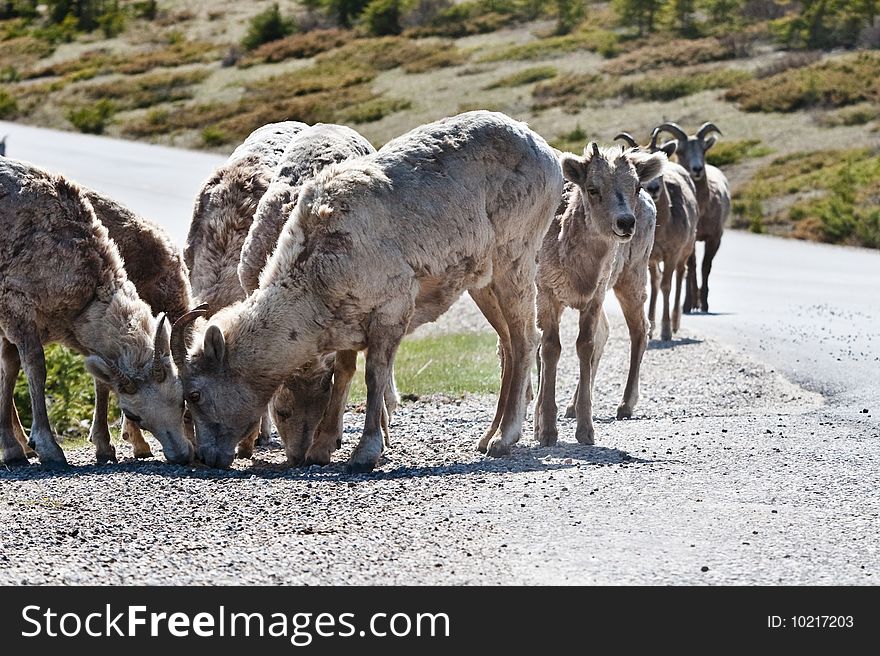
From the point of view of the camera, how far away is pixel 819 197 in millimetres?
36844

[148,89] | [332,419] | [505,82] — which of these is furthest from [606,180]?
[148,89]

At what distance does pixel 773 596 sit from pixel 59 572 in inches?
133

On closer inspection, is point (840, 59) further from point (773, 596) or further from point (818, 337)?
point (773, 596)

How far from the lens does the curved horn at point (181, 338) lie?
10281 millimetres

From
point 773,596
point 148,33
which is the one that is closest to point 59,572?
point 773,596

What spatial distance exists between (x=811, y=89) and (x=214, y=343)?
4179 cm

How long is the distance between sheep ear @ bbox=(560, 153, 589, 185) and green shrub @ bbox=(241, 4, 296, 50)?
6159cm

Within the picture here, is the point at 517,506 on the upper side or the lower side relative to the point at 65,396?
upper

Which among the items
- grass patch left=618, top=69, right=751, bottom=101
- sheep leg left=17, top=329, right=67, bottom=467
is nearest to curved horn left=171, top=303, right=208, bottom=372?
sheep leg left=17, top=329, right=67, bottom=467

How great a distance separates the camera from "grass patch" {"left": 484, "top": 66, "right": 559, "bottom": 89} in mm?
56594

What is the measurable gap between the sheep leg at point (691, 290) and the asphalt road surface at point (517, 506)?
7000 millimetres

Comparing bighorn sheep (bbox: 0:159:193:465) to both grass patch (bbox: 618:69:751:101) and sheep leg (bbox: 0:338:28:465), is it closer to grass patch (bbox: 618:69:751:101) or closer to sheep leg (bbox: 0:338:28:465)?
sheep leg (bbox: 0:338:28:465)

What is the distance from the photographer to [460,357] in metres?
18.2

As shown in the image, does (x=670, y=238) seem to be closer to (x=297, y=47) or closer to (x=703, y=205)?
(x=703, y=205)
